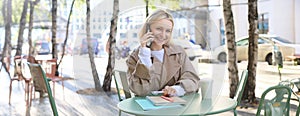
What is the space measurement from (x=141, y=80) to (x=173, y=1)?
28 cm

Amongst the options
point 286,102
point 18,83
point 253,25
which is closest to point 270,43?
point 253,25

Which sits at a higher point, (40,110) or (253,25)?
(253,25)

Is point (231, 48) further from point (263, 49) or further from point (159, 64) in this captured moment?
point (263, 49)

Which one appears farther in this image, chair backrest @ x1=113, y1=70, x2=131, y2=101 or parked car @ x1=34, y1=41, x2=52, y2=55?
parked car @ x1=34, y1=41, x2=52, y2=55

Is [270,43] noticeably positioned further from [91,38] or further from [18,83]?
[91,38]

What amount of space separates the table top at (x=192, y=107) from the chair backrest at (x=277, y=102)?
14 cm

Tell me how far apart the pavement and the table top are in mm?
36

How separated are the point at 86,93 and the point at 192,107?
398mm

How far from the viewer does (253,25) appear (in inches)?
122

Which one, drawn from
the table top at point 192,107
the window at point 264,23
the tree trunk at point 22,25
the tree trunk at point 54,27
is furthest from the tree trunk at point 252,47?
the window at point 264,23

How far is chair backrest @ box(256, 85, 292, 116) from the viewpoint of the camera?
0.95 metres

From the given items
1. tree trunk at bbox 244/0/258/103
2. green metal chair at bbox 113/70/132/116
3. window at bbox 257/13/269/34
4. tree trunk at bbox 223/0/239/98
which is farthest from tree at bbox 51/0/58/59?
window at bbox 257/13/269/34

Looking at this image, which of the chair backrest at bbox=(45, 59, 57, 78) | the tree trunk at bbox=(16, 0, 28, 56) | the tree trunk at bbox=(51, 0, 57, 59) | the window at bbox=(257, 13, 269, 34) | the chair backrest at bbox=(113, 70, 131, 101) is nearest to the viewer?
the chair backrest at bbox=(113, 70, 131, 101)

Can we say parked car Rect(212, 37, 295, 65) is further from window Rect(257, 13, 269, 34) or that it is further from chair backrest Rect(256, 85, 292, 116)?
chair backrest Rect(256, 85, 292, 116)
